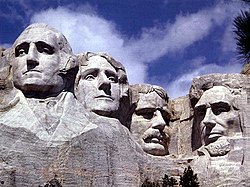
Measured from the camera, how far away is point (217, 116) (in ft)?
47.8

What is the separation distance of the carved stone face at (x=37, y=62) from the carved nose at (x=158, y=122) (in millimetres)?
2373

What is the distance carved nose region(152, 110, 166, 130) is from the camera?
49.4ft

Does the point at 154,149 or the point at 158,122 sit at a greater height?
the point at 158,122

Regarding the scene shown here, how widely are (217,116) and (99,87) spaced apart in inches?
84.3

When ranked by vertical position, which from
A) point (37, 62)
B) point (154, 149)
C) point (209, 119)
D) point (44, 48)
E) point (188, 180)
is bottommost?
point (188, 180)

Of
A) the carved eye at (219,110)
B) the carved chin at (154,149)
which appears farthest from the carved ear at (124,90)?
the carved eye at (219,110)

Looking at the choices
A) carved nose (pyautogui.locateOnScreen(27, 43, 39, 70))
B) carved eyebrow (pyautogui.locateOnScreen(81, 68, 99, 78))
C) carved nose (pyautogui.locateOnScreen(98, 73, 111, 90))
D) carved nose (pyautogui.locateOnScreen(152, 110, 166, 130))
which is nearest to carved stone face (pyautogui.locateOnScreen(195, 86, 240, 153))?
carved nose (pyautogui.locateOnScreen(152, 110, 166, 130))

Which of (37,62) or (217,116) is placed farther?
(217,116)

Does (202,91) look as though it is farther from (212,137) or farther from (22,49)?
(22,49)

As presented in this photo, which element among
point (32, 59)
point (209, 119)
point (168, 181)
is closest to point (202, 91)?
point (209, 119)

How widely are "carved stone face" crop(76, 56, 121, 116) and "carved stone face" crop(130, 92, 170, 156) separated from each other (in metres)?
0.94

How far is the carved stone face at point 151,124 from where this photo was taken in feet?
49.0

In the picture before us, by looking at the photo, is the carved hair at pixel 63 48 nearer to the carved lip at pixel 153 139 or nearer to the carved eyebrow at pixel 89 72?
the carved eyebrow at pixel 89 72

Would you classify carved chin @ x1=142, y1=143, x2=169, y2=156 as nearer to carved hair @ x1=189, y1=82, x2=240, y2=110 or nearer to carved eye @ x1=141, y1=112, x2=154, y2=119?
carved eye @ x1=141, y1=112, x2=154, y2=119
